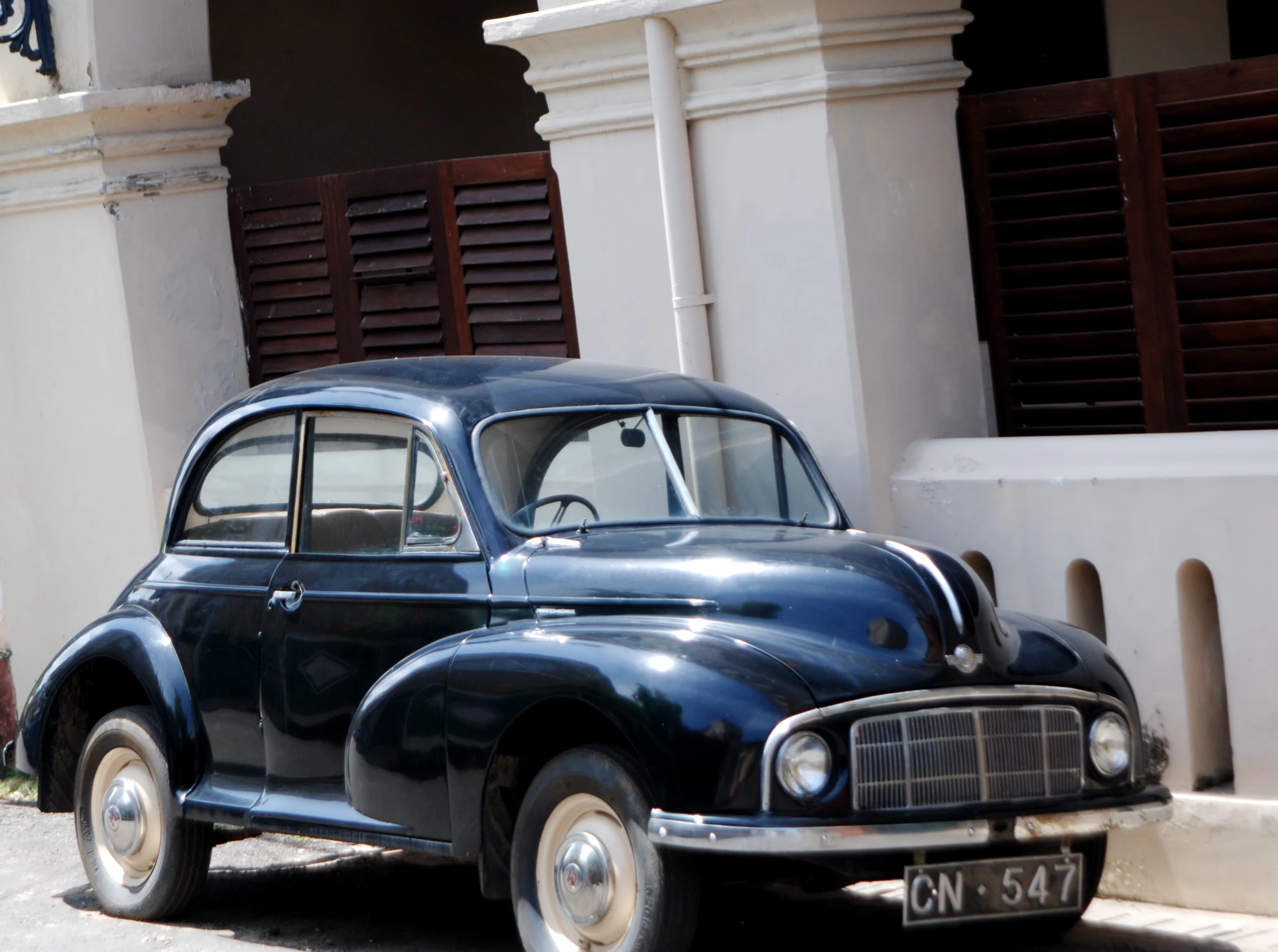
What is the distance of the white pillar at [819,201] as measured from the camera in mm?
6336

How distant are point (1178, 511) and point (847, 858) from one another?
1910mm

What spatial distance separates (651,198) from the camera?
269 inches

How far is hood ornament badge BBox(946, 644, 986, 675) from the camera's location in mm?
4410

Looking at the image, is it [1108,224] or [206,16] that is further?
[206,16]

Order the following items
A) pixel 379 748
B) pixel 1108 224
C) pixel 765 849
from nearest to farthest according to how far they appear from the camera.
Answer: pixel 765 849 < pixel 379 748 < pixel 1108 224

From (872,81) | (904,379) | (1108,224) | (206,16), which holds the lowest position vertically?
(904,379)

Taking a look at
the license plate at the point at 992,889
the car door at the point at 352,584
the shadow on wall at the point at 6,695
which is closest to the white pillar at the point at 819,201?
the car door at the point at 352,584

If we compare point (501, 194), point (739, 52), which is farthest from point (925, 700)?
point (501, 194)

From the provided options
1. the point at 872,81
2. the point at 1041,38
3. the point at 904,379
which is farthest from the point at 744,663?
the point at 1041,38

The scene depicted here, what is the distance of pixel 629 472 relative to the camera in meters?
5.42

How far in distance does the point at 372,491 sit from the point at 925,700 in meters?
1.94

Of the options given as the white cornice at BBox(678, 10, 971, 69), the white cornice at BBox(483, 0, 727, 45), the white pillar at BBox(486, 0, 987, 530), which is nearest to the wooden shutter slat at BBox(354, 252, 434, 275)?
the white cornice at BBox(483, 0, 727, 45)

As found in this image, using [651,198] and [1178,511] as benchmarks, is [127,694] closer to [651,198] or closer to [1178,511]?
[651,198]

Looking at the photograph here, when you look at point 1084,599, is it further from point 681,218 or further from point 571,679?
point 571,679
